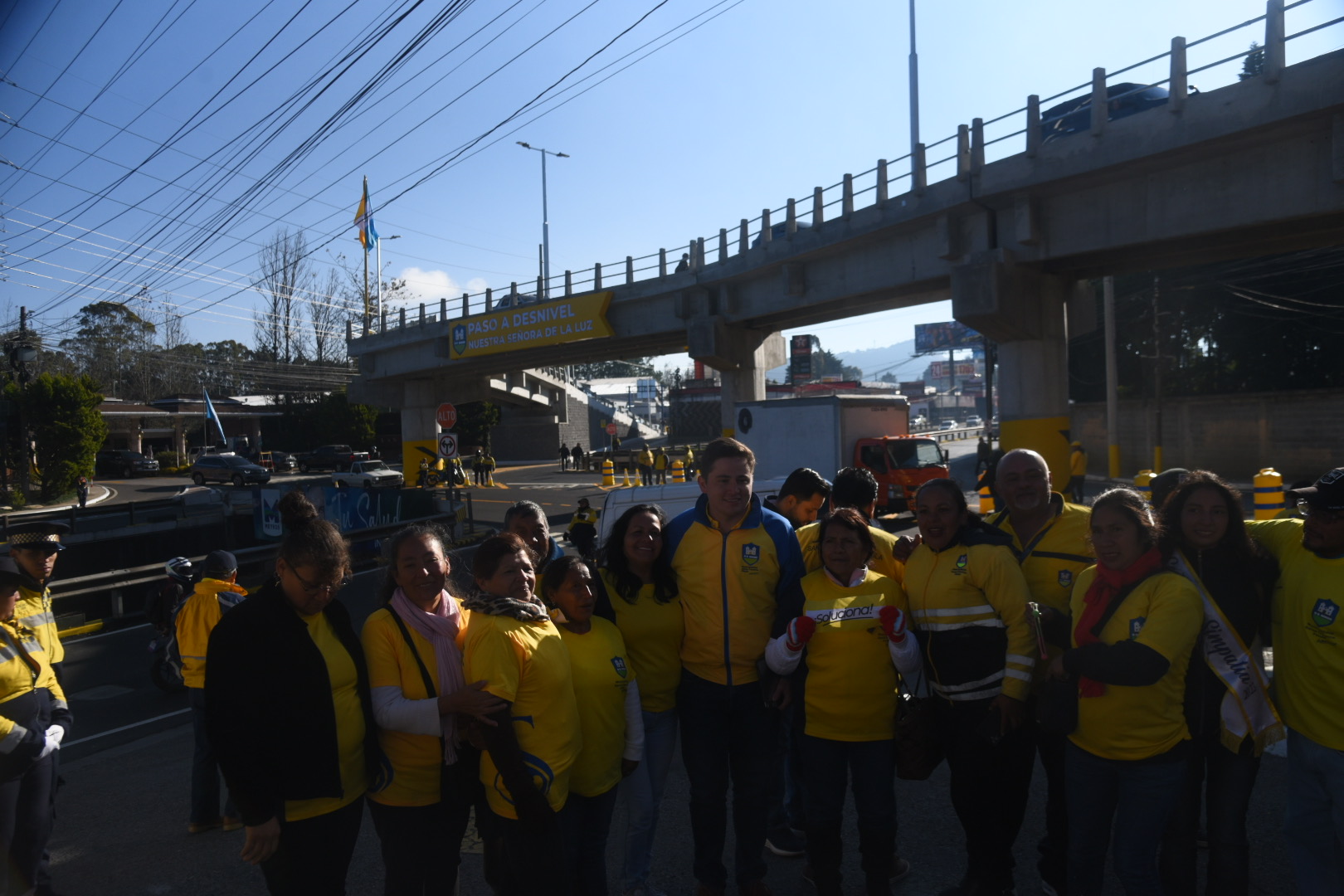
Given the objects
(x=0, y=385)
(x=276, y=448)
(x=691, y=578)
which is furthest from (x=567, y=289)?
(x=276, y=448)

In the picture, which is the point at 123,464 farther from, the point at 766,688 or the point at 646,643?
the point at 766,688

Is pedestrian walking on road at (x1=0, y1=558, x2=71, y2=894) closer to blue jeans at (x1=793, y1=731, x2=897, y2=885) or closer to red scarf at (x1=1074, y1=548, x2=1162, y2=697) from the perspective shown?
blue jeans at (x1=793, y1=731, x2=897, y2=885)

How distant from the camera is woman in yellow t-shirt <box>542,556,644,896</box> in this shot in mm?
3211

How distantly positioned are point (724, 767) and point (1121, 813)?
61.8 inches

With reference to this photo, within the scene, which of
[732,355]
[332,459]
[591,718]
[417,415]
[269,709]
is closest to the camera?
[269,709]

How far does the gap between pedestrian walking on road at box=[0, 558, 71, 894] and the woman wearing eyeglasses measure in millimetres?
1516

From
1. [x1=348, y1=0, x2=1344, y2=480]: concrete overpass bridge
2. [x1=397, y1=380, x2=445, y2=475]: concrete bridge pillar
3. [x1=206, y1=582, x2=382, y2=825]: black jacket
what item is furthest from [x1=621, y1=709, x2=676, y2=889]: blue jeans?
[x1=397, y1=380, x2=445, y2=475]: concrete bridge pillar

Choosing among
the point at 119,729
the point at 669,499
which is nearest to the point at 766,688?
the point at 119,729

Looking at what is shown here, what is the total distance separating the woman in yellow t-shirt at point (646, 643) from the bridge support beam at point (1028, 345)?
42.2 feet

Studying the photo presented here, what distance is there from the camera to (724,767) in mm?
3766

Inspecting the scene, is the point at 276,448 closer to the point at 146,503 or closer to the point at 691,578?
the point at 146,503

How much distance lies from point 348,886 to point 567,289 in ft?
72.4

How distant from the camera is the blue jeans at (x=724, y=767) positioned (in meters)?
3.71

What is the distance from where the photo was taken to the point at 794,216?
61.7 feet
